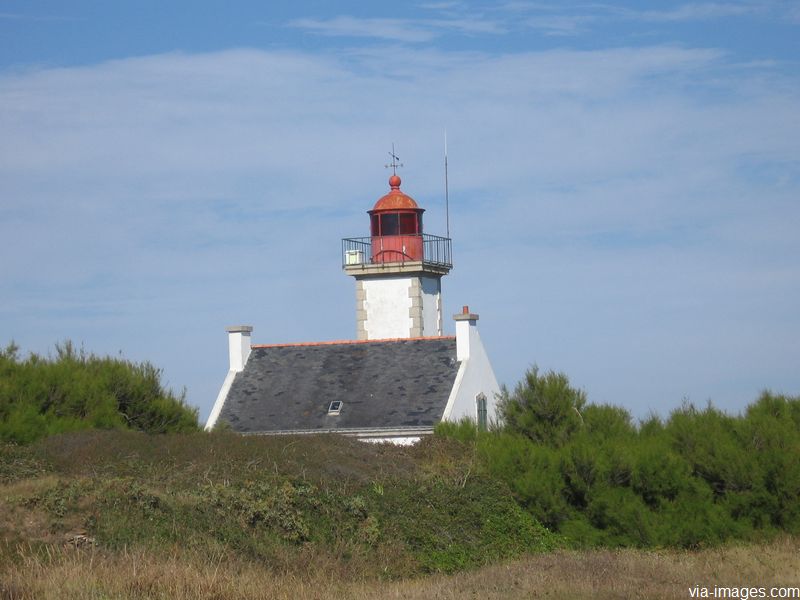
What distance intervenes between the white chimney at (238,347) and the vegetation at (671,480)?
11.7m

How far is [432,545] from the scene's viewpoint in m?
16.4

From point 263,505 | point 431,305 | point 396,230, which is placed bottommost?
point 263,505

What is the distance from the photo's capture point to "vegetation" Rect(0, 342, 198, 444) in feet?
66.9

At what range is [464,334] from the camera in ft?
94.8

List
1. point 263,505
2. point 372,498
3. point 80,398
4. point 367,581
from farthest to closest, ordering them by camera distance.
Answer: point 80,398
point 372,498
point 263,505
point 367,581

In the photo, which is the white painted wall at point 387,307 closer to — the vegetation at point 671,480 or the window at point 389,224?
the window at point 389,224

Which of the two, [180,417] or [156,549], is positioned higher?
[180,417]

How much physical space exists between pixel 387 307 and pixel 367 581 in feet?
65.1

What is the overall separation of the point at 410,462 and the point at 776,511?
612 cm

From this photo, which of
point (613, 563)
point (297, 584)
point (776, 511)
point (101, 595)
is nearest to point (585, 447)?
point (776, 511)

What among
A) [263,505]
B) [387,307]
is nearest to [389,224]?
[387,307]

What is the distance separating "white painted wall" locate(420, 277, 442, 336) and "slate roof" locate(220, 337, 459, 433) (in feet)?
11.3

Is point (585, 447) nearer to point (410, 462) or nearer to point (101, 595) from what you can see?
point (410, 462)

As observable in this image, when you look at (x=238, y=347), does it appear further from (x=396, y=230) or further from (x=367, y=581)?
(x=367, y=581)
